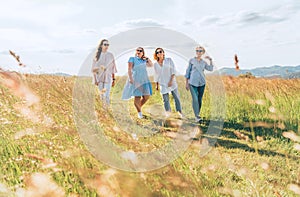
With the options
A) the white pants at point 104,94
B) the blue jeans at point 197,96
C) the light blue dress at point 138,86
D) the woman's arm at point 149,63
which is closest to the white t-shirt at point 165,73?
the woman's arm at point 149,63

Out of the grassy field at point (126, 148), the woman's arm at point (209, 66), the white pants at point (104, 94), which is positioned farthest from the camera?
the woman's arm at point (209, 66)

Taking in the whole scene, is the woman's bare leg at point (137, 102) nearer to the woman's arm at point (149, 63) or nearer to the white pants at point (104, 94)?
the white pants at point (104, 94)

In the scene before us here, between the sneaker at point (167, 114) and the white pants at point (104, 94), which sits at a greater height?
the white pants at point (104, 94)

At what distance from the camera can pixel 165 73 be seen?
7973 millimetres

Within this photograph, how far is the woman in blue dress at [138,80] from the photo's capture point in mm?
7261

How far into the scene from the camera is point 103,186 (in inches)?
72.4

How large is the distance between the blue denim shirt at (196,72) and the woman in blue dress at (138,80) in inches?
32.0

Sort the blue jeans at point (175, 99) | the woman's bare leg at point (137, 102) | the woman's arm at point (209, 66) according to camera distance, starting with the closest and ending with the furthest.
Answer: the woman's arm at point (209, 66) < the woman's bare leg at point (137, 102) < the blue jeans at point (175, 99)

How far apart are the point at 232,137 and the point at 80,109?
3.62 meters

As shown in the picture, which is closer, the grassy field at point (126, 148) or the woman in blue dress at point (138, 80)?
the grassy field at point (126, 148)

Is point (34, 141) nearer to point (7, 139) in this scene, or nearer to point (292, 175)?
point (7, 139)

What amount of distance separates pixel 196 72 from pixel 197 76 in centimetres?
8

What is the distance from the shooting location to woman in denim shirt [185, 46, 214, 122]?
7.64 metres

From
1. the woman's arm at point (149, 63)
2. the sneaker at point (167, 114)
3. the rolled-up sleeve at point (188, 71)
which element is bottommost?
the sneaker at point (167, 114)
